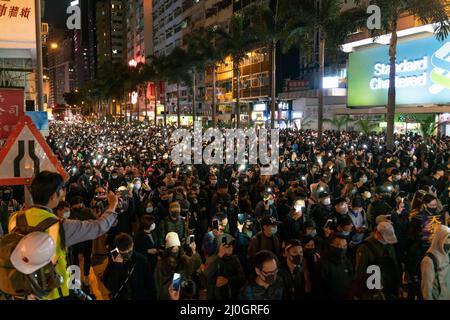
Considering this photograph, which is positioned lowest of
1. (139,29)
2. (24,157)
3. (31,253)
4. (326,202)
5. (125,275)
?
(125,275)

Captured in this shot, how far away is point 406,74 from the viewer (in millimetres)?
36688

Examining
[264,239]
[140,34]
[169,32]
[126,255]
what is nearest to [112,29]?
[140,34]

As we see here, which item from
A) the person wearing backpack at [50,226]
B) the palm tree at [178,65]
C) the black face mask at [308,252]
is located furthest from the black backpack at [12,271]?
the palm tree at [178,65]

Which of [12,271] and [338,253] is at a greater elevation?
[12,271]

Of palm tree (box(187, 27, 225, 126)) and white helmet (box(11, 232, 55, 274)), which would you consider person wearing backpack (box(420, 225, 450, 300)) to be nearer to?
white helmet (box(11, 232, 55, 274))

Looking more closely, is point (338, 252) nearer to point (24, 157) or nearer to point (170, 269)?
point (170, 269)

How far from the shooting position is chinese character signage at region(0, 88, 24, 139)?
5.18 meters

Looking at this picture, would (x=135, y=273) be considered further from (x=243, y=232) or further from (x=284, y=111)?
(x=284, y=111)

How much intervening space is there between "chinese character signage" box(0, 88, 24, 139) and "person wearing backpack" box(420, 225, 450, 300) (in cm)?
464

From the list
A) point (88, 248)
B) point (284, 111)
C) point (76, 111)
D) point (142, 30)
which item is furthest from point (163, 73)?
point (76, 111)

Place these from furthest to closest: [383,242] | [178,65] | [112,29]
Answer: [112,29]
[178,65]
[383,242]

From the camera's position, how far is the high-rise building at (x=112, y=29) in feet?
490

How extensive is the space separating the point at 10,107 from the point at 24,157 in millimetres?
1453

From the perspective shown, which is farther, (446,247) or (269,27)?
(269,27)
